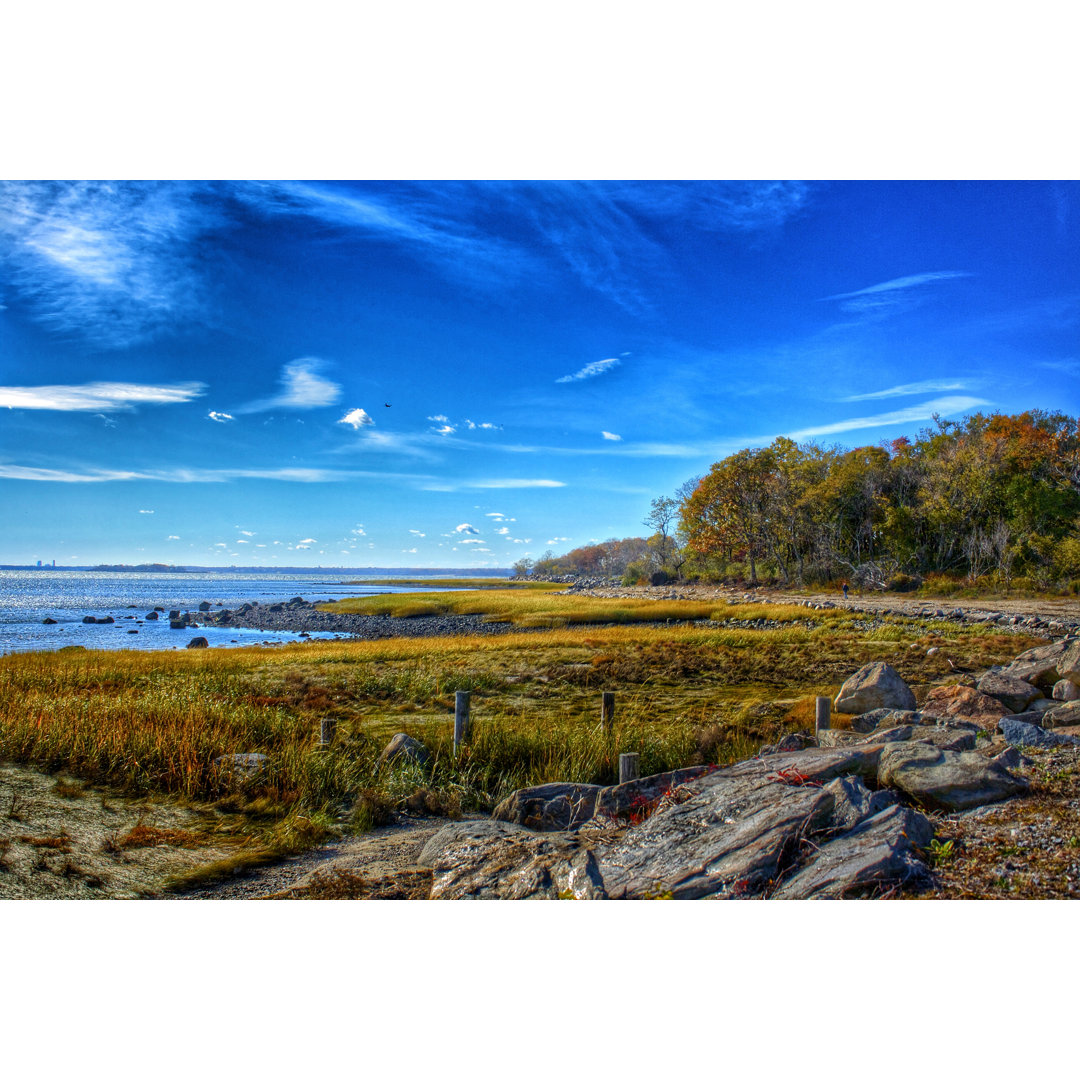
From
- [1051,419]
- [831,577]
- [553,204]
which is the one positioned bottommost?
[831,577]

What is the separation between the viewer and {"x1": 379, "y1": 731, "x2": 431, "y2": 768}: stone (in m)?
7.05

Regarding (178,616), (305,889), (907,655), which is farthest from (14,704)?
(178,616)

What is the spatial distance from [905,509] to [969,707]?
1148 cm

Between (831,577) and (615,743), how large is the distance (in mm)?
20323

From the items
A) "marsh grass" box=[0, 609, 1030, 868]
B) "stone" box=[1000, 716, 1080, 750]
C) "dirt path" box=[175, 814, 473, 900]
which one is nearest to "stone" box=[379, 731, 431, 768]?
"marsh grass" box=[0, 609, 1030, 868]

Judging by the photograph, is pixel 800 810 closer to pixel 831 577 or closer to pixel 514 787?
pixel 514 787

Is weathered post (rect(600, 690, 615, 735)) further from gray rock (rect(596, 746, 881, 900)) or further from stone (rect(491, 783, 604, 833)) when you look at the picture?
gray rock (rect(596, 746, 881, 900))

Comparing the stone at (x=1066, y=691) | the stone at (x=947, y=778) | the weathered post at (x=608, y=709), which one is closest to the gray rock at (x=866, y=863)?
the stone at (x=947, y=778)

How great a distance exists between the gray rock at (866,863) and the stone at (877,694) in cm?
652

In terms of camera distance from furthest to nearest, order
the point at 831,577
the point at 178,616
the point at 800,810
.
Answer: the point at 178,616, the point at 831,577, the point at 800,810

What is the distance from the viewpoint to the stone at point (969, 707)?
7.48 meters

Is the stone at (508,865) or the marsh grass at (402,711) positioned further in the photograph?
the marsh grass at (402,711)

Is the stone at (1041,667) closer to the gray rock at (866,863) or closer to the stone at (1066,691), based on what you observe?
the stone at (1066,691)

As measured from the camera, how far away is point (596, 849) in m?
4.28
